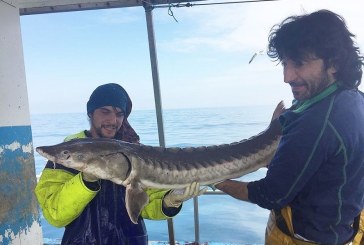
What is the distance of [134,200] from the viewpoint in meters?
2.18

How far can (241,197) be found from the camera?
2152mm

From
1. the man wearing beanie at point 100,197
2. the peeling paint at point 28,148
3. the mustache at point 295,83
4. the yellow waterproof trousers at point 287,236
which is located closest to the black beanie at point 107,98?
the man wearing beanie at point 100,197

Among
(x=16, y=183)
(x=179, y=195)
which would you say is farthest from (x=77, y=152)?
(x=16, y=183)

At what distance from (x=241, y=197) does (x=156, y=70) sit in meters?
1.97

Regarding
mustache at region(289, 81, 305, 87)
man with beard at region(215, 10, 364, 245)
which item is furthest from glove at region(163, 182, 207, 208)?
mustache at region(289, 81, 305, 87)

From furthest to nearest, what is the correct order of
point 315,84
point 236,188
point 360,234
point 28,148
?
point 28,148
point 236,188
point 360,234
point 315,84

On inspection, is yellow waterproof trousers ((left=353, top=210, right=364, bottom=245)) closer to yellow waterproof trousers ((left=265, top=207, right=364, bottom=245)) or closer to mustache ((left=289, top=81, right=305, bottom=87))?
yellow waterproof trousers ((left=265, top=207, right=364, bottom=245))

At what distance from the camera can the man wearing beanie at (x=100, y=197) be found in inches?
81.4

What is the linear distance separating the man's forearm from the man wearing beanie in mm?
191

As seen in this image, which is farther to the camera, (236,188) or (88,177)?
(236,188)

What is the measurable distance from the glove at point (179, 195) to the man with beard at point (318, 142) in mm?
458

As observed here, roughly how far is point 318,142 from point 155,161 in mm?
1080

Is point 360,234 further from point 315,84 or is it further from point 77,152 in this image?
point 77,152

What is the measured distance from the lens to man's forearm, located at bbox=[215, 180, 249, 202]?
2133 mm
